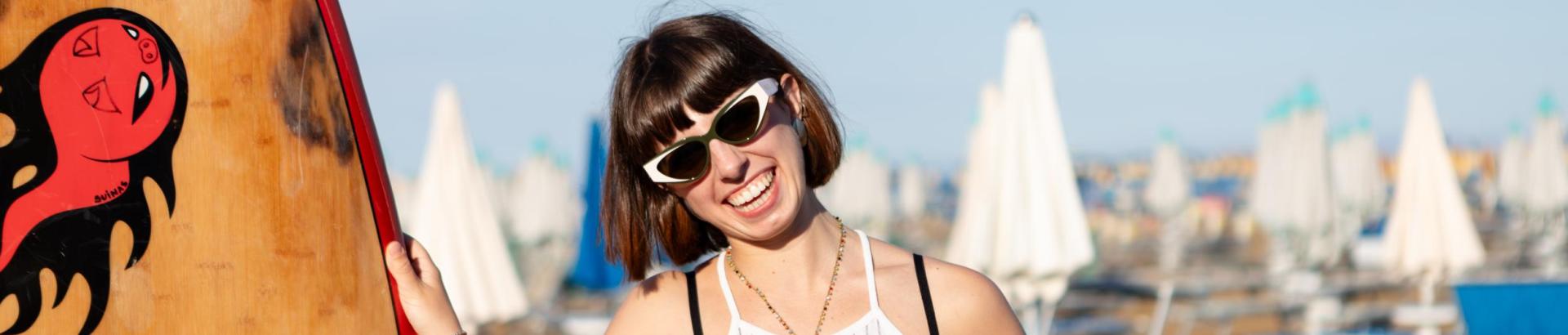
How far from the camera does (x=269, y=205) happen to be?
1674mm

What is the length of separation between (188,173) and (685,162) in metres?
0.61

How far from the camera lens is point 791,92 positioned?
67.5 inches

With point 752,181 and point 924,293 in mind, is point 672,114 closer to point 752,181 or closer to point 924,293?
point 752,181

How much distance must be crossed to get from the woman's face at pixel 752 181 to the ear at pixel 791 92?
37 millimetres

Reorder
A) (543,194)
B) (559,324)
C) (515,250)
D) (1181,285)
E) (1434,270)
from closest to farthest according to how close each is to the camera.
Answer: (1434,270)
(559,324)
(1181,285)
(543,194)
(515,250)

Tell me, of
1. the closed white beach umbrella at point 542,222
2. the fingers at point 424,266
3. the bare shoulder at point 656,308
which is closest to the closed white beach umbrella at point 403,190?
the closed white beach umbrella at point 542,222

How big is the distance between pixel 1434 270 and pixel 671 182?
34.1 feet

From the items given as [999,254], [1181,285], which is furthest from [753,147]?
[1181,285]

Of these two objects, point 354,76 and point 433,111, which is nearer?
point 354,76

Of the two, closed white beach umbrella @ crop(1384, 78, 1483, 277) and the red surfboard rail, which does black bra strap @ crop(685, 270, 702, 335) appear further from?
closed white beach umbrella @ crop(1384, 78, 1483, 277)

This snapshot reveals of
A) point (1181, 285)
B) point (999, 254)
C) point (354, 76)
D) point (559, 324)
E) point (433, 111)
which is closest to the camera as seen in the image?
point (354, 76)

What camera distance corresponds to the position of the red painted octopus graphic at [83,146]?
1.60 metres

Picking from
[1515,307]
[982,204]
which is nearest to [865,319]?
[1515,307]

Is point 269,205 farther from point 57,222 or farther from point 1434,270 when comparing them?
point 1434,270
